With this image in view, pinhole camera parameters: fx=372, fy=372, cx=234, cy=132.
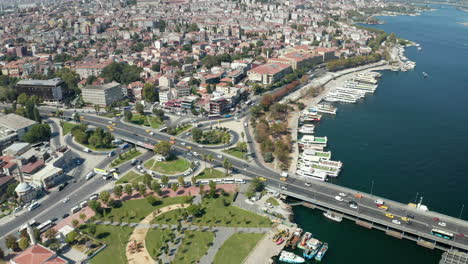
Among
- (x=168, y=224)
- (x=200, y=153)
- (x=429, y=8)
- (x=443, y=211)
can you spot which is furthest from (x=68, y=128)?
(x=429, y=8)

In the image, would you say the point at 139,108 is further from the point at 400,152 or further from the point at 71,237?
the point at 400,152

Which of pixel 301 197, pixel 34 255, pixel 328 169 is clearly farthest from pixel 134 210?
pixel 328 169

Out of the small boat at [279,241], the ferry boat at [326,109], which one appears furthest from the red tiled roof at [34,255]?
the ferry boat at [326,109]

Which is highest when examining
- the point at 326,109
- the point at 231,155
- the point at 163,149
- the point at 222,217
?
the point at 163,149

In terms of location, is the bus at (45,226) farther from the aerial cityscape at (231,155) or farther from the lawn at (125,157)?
the lawn at (125,157)

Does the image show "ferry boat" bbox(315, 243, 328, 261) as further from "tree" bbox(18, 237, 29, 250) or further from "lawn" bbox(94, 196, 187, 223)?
"tree" bbox(18, 237, 29, 250)

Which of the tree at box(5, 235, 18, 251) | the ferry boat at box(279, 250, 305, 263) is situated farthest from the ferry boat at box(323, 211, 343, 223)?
the tree at box(5, 235, 18, 251)
